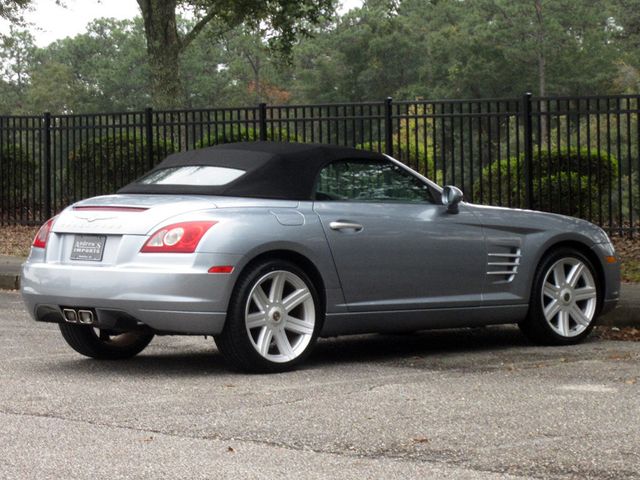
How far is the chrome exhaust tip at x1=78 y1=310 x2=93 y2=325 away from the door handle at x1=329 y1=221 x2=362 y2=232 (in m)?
1.72

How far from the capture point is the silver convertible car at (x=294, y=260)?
27.9ft

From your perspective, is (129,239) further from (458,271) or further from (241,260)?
(458,271)

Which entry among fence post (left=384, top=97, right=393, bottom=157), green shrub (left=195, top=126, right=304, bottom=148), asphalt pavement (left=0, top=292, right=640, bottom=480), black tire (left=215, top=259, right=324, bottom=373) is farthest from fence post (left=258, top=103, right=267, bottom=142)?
black tire (left=215, top=259, right=324, bottom=373)

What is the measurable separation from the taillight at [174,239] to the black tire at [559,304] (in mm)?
2902

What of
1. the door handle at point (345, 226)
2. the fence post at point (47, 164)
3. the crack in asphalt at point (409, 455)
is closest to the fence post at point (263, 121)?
the fence post at point (47, 164)

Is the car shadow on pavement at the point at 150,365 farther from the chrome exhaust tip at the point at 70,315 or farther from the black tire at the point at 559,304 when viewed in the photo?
the black tire at the point at 559,304

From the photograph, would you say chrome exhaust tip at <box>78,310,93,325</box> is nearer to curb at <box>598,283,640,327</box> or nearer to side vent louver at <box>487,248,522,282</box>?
side vent louver at <box>487,248,522,282</box>

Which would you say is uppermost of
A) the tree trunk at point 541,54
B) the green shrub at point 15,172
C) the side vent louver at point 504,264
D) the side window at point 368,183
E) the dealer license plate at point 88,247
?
the tree trunk at point 541,54

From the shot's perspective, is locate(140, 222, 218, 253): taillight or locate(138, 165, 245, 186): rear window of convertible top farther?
locate(138, 165, 245, 186): rear window of convertible top

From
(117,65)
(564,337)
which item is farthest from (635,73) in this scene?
(564,337)

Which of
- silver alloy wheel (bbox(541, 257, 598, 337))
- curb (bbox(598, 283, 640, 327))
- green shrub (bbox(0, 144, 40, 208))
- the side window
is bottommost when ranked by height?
curb (bbox(598, 283, 640, 327))

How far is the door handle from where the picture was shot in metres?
9.14

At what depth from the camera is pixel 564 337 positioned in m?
10.2

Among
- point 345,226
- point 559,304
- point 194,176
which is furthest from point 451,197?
point 194,176
